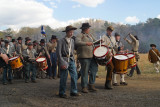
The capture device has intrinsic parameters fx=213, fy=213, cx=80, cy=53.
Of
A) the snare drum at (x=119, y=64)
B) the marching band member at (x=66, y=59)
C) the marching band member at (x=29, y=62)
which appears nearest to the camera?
the marching band member at (x=66, y=59)

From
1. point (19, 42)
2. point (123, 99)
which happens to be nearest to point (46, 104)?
point (123, 99)

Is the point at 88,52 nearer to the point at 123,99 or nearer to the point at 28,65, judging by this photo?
the point at 123,99

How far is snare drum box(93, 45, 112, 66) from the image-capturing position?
21.5 ft

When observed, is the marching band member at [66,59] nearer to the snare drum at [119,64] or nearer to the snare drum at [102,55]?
the snare drum at [102,55]

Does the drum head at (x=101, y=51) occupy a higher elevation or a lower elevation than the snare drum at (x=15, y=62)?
higher

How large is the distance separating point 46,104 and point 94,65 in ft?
7.79

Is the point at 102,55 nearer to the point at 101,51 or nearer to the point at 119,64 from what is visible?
the point at 101,51

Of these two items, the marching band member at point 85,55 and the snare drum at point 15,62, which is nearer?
the marching band member at point 85,55

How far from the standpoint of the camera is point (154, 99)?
5.54 m

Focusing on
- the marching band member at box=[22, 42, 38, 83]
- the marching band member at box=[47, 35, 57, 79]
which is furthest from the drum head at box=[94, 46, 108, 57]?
the marching band member at box=[47, 35, 57, 79]

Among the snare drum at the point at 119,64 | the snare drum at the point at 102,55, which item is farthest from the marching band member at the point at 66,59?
the snare drum at the point at 119,64

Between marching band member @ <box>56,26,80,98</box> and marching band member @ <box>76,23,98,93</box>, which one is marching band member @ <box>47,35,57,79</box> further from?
marching band member @ <box>56,26,80,98</box>

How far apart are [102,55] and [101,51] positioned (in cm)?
23

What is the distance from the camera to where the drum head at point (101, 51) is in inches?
259
